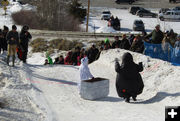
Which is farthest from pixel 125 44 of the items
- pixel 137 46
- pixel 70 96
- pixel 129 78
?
pixel 129 78

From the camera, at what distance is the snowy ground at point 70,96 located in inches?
399

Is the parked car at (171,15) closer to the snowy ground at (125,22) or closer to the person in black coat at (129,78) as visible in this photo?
the snowy ground at (125,22)

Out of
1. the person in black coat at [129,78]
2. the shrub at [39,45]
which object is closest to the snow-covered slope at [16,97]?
the person in black coat at [129,78]

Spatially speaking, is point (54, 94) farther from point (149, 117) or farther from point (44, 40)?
point (44, 40)

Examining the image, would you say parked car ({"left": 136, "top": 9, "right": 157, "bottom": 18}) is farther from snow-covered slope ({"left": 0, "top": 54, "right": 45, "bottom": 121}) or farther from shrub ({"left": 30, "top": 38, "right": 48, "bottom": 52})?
snow-covered slope ({"left": 0, "top": 54, "right": 45, "bottom": 121})

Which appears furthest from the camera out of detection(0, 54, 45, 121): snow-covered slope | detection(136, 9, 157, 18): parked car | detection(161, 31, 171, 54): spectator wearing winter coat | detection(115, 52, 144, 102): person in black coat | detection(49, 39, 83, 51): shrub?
detection(136, 9, 157, 18): parked car

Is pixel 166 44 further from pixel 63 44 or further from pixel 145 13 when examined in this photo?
pixel 145 13

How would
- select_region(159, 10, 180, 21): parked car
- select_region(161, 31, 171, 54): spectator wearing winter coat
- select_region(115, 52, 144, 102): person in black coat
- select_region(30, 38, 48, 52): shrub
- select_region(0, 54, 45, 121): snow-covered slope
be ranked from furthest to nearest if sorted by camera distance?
select_region(159, 10, 180, 21): parked car < select_region(30, 38, 48, 52): shrub < select_region(161, 31, 171, 54): spectator wearing winter coat < select_region(115, 52, 144, 102): person in black coat < select_region(0, 54, 45, 121): snow-covered slope

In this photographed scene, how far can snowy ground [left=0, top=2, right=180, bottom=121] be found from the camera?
1013 cm

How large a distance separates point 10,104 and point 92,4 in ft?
215

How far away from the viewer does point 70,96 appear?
12836 millimetres

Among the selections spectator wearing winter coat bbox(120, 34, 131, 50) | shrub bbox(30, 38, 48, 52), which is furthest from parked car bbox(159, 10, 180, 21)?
spectator wearing winter coat bbox(120, 34, 131, 50)

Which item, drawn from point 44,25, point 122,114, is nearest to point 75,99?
point 122,114

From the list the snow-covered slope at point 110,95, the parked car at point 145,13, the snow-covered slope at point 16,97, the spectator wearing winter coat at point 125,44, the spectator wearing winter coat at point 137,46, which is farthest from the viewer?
the parked car at point 145,13
